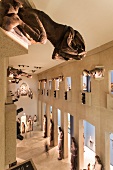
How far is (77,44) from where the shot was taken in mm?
1235

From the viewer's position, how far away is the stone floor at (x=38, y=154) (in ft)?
24.9

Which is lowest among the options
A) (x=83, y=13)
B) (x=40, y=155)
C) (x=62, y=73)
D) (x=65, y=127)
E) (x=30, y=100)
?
(x=40, y=155)

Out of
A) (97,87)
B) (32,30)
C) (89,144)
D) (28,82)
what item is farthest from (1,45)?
(28,82)

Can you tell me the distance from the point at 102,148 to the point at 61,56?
440 cm

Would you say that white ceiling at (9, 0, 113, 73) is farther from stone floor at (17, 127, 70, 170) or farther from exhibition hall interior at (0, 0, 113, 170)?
stone floor at (17, 127, 70, 170)

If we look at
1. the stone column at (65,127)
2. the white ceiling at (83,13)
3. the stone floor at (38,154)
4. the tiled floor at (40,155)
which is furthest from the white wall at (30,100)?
the white ceiling at (83,13)

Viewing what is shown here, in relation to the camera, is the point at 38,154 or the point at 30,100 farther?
the point at 30,100

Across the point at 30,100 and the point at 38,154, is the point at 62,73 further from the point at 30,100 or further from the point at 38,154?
the point at 30,100

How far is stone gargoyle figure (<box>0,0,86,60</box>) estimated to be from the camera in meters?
0.86

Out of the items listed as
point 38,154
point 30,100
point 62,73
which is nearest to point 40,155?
point 38,154

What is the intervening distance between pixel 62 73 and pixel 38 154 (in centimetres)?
483

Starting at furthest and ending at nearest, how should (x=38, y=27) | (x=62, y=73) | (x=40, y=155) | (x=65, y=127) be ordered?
1. (x=40, y=155)
2. (x=62, y=73)
3. (x=65, y=127)
4. (x=38, y=27)

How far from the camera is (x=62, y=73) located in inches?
338

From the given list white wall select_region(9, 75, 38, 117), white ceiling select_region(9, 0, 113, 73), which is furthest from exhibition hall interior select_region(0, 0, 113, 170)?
white wall select_region(9, 75, 38, 117)
